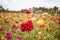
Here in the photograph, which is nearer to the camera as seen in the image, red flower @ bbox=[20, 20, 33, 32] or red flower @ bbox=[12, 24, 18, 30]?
red flower @ bbox=[20, 20, 33, 32]

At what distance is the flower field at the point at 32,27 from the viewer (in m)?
1.28

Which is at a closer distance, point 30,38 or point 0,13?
point 30,38

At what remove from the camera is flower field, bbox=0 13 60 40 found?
1278 millimetres

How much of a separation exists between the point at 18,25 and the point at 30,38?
141 millimetres

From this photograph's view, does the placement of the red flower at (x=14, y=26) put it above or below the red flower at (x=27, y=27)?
below

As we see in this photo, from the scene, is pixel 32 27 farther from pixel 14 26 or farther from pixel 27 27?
pixel 14 26

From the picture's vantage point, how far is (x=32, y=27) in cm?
123

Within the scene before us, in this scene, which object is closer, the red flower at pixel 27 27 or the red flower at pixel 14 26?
the red flower at pixel 27 27

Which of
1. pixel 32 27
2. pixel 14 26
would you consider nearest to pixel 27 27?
pixel 32 27

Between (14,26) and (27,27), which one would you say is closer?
(27,27)

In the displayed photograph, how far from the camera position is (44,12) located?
1.38 m

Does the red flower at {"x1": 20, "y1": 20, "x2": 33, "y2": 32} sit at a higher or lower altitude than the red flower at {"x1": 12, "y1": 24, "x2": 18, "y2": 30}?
higher

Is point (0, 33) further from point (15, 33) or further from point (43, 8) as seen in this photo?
point (43, 8)

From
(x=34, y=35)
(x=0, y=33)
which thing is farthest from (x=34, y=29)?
(x=0, y=33)
